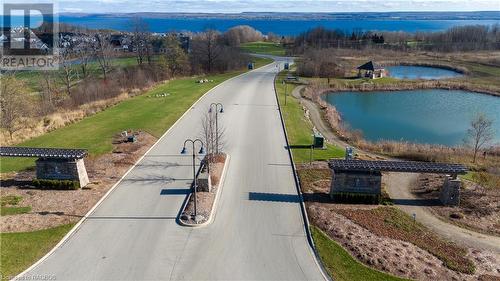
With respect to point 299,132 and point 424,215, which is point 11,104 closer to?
point 299,132

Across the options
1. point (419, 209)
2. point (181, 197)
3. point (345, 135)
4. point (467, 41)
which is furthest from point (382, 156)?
point (467, 41)

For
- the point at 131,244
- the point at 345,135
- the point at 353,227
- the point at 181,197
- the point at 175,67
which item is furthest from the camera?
the point at 175,67

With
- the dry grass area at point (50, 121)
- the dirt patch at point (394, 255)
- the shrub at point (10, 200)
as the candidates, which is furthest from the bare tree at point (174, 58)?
the dirt patch at point (394, 255)

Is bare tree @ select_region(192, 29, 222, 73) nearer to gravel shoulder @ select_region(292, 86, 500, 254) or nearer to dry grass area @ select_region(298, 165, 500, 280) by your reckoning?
gravel shoulder @ select_region(292, 86, 500, 254)

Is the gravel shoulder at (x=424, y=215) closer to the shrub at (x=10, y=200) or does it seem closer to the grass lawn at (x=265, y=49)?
the shrub at (x=10, y=200)

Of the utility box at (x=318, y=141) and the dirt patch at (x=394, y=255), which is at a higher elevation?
the utility box at (x=318, y=141)

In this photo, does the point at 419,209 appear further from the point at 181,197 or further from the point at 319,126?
the point at 319,126
